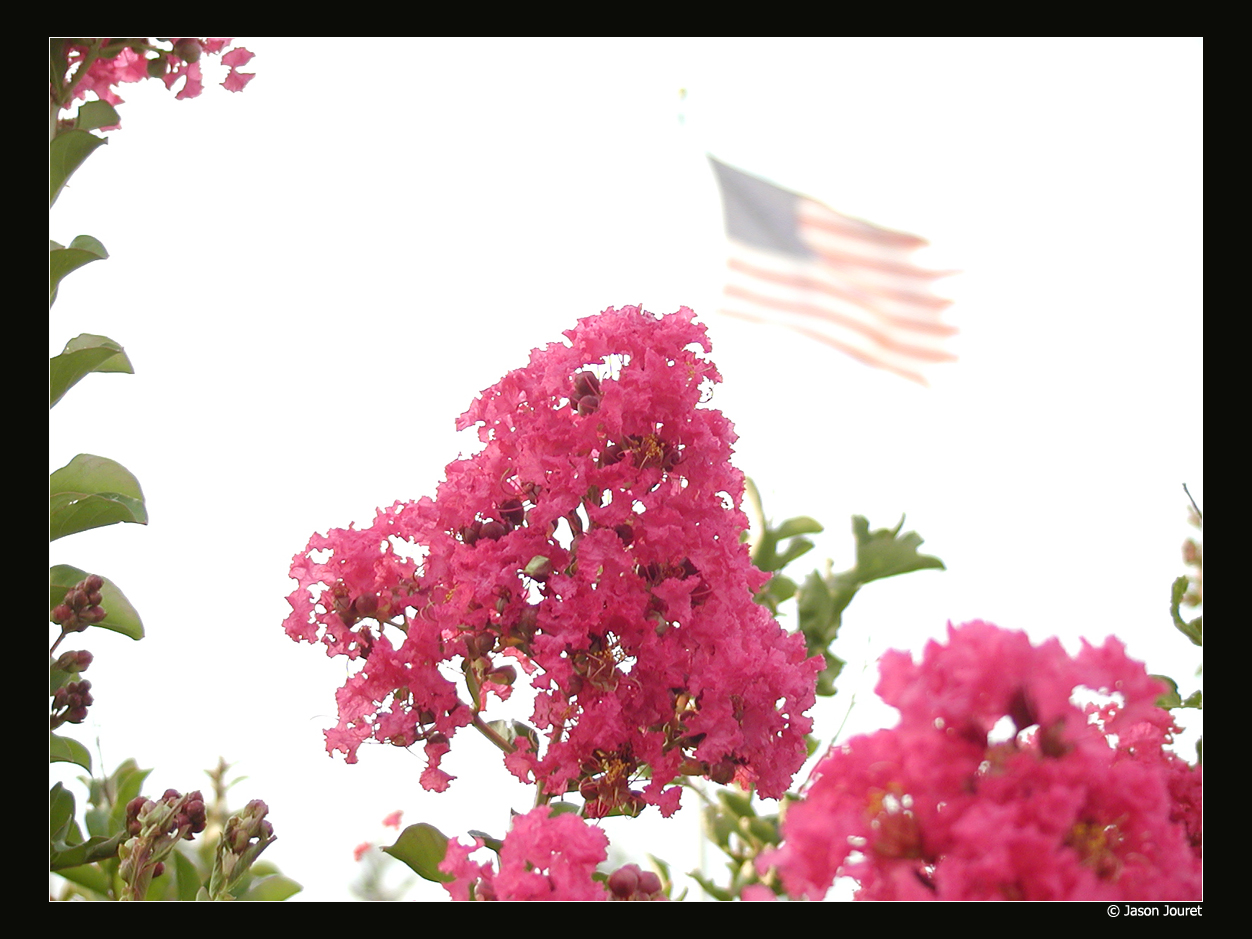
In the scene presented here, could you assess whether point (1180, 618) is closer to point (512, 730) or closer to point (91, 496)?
point (512, 730)

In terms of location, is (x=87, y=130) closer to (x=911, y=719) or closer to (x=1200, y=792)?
(x=911, y=719)

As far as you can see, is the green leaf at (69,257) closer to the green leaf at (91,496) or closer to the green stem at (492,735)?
the green leaf at (91,496)

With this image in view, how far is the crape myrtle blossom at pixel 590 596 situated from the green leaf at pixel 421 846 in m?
0.05

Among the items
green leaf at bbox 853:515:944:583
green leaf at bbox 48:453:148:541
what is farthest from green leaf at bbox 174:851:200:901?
green leaf at bbox 853:515:944:583

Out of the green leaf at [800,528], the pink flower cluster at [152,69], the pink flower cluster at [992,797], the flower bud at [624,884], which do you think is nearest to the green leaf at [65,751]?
the flower bud at [624,884]

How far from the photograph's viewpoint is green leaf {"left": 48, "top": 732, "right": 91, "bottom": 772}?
4.95ft

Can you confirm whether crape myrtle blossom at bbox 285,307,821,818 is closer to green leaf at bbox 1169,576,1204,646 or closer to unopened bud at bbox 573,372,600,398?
unopened bud at bbox 573,372,600,398

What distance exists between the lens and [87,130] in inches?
60.4

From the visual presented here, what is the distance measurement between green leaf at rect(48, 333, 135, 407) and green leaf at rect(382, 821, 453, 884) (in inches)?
26.7

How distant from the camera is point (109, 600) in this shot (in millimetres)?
1550

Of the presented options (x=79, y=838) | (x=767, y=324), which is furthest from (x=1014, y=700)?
(x=767, y=324)

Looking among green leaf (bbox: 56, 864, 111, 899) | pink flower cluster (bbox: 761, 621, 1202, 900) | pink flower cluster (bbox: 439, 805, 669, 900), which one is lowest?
green leaf (bbox: 56, 864, 111, 899)

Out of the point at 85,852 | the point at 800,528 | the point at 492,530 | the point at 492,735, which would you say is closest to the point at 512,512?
the point at 492,530
